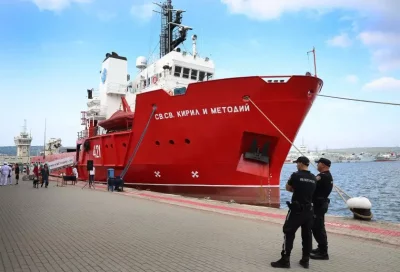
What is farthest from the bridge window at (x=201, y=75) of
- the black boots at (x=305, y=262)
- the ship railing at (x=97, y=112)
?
the black boots at (x=305, y=262)

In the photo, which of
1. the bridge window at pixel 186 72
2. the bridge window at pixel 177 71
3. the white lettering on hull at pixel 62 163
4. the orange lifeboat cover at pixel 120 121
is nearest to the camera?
the orange lifeboat cover at pixel 120 121

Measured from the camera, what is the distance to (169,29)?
24906 millimetres

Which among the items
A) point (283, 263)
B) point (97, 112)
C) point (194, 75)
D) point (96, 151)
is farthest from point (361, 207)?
point (97, 112)

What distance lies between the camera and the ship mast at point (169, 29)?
24509 mm

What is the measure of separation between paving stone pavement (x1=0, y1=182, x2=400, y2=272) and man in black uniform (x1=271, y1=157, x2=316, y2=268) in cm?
18

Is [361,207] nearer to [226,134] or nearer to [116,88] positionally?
[226,134]

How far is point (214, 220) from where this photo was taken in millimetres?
8562

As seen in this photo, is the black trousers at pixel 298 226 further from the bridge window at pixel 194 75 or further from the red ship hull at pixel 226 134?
the bridge window at pixel 194 75

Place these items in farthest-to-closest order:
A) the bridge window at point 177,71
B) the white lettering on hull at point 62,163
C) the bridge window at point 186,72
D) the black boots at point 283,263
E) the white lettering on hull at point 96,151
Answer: the white lettering on hull at point 62,163 → the white lettering on hull at point 96,151 → the bridge window at point 186,72 → the bridge window at point 177,71 → the black boots at point 283,263

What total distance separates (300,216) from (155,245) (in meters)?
2.57

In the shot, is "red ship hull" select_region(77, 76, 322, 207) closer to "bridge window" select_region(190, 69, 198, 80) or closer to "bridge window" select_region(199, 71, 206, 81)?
"bridge window" select_region(190, 69, 198, 80)

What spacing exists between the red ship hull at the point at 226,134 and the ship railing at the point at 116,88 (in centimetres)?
994

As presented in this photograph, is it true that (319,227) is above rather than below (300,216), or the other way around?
below

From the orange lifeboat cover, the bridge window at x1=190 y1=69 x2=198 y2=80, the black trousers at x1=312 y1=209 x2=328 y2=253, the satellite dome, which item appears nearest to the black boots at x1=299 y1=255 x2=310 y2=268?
the black trousers at x1=312 y1=209 x2=328 y2=253
